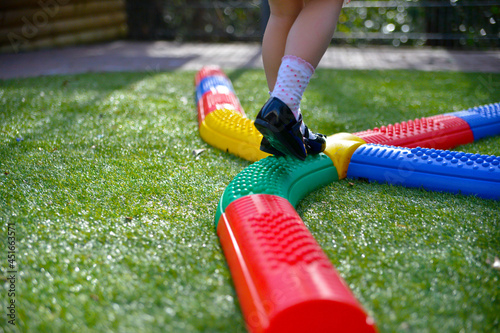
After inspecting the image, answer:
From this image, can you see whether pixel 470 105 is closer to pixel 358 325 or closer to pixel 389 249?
pixel 389 249

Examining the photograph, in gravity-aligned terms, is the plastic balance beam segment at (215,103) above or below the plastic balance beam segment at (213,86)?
above

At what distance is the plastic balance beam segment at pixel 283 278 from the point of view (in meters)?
0.88

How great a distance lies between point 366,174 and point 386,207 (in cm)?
26

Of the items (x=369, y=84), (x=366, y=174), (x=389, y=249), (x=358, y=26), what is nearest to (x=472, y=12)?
(x=358, y=26)

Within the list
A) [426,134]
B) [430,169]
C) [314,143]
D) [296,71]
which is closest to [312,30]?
[296,71]

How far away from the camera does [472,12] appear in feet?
20.8

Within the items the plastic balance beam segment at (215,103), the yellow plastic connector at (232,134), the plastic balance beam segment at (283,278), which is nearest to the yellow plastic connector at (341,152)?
the yellow plastic connector at (232,134)

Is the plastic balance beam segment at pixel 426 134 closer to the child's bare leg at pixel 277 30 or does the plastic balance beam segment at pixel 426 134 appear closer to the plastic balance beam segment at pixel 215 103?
the child's bare leg at pixel 277 30

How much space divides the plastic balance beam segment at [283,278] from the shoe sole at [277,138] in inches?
11.3

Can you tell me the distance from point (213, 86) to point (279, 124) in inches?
72.0

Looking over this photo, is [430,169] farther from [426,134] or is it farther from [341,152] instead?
[426,134]

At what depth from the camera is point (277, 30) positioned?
1.70 meters

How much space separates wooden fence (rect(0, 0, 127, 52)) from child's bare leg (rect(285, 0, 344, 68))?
231 inches

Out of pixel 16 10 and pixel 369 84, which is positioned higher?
pixel 16 10
